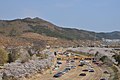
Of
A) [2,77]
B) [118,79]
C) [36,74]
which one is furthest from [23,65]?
[118,79]

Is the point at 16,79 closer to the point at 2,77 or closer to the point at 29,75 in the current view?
the point at 2,77

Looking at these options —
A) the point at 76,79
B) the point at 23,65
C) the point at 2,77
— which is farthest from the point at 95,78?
the point at 2,77

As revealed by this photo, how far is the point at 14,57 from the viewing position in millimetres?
69750

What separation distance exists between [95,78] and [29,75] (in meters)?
11.3

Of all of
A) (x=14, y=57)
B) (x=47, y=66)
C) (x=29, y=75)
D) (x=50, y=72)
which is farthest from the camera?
(x=14, y=57)

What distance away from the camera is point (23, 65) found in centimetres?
5512

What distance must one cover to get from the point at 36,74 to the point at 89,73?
35.7 feet

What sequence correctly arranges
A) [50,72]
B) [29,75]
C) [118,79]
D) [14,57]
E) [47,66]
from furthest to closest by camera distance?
[14,57], [47,66], [50,72], [29,75], [118,79]

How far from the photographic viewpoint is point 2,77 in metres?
43.4

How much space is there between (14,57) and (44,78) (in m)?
18.6

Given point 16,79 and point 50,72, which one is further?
point 50,72

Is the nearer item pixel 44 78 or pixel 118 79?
pixel 118 79

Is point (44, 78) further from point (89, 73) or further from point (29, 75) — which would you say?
point (89, 73)

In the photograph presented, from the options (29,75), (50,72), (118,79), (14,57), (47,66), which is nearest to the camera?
(118,79)
